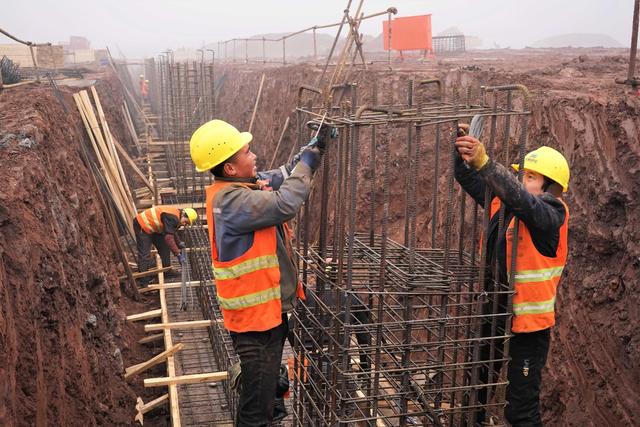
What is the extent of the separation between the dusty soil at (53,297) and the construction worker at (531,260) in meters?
2.58

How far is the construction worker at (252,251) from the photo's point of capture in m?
3.28

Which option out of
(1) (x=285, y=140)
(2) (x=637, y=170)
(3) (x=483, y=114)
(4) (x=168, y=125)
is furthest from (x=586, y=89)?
(4) (x=168, y=125)

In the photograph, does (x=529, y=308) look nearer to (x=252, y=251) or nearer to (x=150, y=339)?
(x=252, y=251)

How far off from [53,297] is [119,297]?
9.42 ft

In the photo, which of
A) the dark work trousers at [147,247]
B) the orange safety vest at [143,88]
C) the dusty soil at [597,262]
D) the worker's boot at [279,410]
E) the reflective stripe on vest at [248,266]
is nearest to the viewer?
the reflective stripe on vest at [248,266]

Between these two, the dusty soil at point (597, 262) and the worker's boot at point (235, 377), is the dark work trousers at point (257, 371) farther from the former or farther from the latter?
the dusty soil at point (597, 262)

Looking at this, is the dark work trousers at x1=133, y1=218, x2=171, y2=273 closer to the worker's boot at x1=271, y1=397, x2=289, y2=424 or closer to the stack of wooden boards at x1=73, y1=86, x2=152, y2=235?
the stack of wooden boards at x1=73, y1=86, x2=152, y2=235

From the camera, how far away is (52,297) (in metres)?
4.36

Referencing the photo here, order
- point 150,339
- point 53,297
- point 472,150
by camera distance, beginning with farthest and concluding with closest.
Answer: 1. point 150,339
2. point 53,297
3. point 472,150

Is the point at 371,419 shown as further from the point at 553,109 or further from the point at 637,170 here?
the point at 553,109

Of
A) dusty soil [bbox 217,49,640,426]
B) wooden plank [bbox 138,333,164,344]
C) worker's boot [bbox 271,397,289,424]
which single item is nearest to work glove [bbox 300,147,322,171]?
worker's boot [bbox 271,397,289,424]

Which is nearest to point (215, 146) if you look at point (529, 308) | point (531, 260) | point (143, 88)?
point (531, 260)

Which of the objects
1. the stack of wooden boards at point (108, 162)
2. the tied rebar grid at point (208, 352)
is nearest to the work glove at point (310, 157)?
the tied rebar grid at point (208, 352)

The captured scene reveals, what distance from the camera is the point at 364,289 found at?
3520mm
